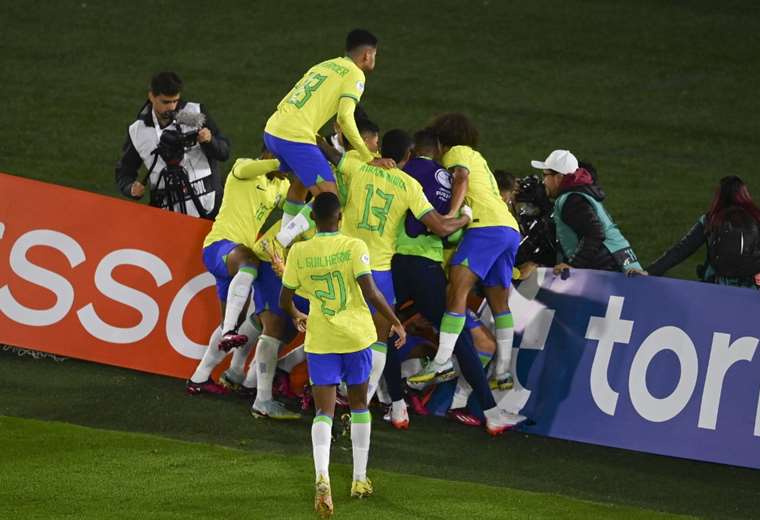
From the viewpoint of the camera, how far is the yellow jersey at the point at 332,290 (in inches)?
348

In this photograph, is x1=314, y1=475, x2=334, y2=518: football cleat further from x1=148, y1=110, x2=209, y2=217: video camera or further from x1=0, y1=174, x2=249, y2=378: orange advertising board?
x1=148, y1=110, x2=209, y2=217: video camera

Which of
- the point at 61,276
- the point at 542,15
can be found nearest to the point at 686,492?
the point at 61,276

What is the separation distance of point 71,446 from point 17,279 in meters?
2.26

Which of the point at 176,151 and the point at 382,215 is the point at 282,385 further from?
the point at 176,151

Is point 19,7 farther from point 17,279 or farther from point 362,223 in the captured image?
point 362,223

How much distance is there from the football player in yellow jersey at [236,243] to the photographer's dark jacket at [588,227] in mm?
2188

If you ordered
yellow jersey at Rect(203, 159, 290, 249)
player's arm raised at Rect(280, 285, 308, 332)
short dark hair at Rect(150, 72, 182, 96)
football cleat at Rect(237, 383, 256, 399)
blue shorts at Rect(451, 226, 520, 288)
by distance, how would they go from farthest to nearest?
1. short dark hair at Rect(150, 72, 182, 96)
2. football cleat at Rect(237, 383, 256, 399)
3. yellow jersey at Rect(203, 159, 290, 249)
4. blue shorts at Rect(451, 226, 520, 288)
5. player's arm raised at Rect(280, 285, 308, 332)

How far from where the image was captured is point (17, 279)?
11.6 m

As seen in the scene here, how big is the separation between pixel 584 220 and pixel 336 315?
2.89 m

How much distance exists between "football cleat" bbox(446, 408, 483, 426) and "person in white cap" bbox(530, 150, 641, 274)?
1327mm

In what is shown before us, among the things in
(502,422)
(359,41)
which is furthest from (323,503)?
(359,41)

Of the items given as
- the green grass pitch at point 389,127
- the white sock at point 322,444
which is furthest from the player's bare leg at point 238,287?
the white sock at point 322,444

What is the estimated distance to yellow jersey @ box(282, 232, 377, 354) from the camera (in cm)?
885

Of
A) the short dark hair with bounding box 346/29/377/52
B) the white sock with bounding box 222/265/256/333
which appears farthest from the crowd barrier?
the short dark hair with bounding box 346/29/377/52
